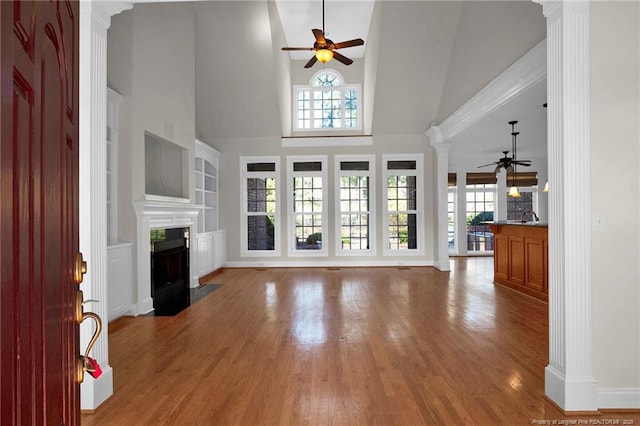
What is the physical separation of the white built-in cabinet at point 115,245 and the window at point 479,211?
9.54 metres

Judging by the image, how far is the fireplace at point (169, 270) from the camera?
5.00 m

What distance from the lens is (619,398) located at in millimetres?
2389

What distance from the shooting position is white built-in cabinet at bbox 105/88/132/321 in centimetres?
423

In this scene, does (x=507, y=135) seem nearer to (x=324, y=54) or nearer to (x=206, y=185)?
(x=324, y=54)

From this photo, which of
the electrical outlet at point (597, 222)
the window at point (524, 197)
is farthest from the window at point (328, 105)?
the electrical outlet at point (597, 222)

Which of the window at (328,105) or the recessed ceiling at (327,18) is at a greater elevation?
the recessed ceiling at (327,18)

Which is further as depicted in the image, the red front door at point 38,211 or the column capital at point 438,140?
the column capital at point 438,140

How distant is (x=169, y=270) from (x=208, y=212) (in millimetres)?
3041

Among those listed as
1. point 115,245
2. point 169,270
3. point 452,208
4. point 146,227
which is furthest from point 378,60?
point 452,208

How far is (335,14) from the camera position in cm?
706

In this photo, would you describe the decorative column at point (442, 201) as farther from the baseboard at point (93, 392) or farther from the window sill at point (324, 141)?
the baseboard at point (93, 392)

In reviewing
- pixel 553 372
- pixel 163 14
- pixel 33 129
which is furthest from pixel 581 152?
pixel 163 14

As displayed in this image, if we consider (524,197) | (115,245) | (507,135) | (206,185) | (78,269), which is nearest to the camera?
(78,269)

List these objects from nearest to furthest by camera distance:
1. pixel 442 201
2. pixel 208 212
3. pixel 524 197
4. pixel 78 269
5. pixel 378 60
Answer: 1. pixel 78 269
2. pixel 378 60
3. pixel 442 201
4. pixel 208 212
5. pixel 524 197
